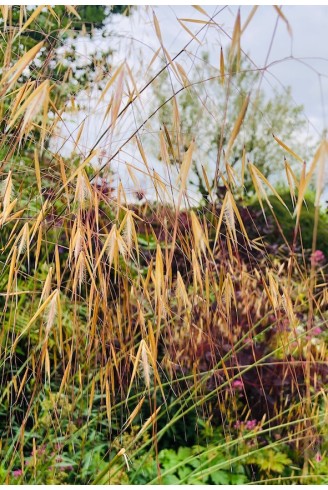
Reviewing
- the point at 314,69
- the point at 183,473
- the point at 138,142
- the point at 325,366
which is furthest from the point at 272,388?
the point at 314,69

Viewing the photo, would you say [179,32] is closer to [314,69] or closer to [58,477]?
[314,69]

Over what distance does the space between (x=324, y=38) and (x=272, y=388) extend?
148cm

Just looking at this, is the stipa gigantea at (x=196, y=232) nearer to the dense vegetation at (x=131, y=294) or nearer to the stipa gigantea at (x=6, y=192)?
the dense vegetation at (x=131, y=294)

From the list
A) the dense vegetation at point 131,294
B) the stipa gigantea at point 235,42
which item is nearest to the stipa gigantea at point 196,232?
the dense vegetation at point 131,294

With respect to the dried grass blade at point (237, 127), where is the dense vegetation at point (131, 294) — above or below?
below

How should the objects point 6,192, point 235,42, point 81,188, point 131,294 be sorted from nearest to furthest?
point 235,42 < point 81,188 < point 6,192 < point 131,294

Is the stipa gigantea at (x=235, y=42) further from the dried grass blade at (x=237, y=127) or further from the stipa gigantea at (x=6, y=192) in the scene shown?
the stipa gigantea at (x=6, y=192)

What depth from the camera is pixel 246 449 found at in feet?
7.04

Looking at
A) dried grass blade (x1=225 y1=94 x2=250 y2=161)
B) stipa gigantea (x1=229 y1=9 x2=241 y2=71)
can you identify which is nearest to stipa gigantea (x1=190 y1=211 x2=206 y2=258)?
dried grass blade (x1=225 y1=94 x2=250 y2=161)

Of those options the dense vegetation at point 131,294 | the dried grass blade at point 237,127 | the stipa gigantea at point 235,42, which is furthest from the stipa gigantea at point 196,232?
the stipa gigantea at point 235,42

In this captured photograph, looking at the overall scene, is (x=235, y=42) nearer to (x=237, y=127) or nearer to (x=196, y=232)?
(x=237, y=127)

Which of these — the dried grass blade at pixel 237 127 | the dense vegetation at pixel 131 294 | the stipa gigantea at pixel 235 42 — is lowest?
the dense vegetation at pixel 131 294

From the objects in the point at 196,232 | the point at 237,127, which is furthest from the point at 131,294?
the point at 237,127

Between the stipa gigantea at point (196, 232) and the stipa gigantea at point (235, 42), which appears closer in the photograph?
the stipa gigantea at point (235, 42)
